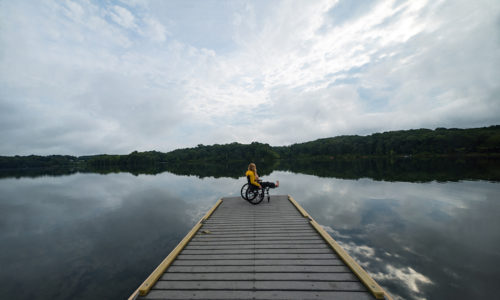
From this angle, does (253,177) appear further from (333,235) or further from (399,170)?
(399,170)

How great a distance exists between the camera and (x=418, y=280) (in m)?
4.49

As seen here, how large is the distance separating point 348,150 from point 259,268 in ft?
315

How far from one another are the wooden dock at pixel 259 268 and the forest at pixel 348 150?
61.5 meters

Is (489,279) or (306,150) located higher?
(306,150)

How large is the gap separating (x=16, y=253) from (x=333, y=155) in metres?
96.5

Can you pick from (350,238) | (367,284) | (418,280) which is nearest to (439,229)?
(350,238)

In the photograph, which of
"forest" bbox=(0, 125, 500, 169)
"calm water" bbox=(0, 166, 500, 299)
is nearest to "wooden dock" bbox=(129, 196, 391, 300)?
"calm water" bbox=(0, 166, 500, 299)

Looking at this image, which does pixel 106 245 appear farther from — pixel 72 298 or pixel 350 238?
pixel 350 238

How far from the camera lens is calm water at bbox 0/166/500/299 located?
4.56 meters

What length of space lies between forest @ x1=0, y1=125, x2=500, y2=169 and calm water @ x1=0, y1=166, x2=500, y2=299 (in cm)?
5477

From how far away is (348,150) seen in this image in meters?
88.1

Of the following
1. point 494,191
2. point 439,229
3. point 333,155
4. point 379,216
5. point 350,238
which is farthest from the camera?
point 333,155

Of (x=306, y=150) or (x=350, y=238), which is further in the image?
(x=306, y=150)

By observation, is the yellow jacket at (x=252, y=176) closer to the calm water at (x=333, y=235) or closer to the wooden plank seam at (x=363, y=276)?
the calm water at (x=333, y=235)
